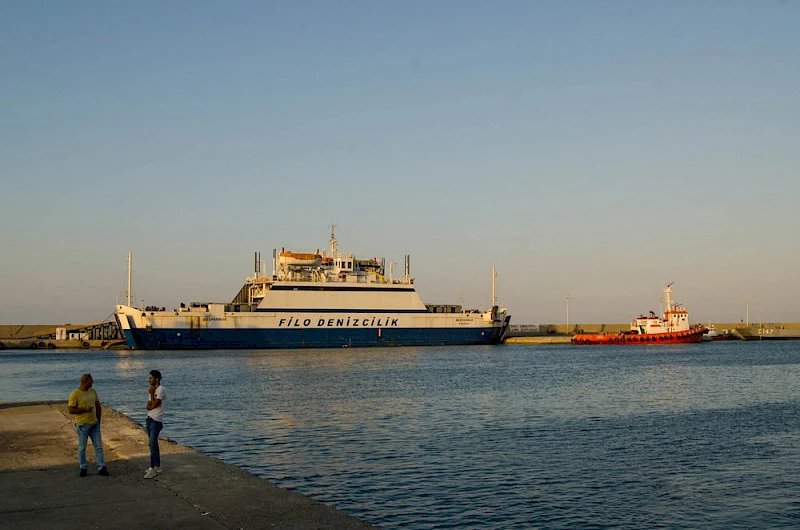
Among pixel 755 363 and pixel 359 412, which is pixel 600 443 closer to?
pixel 359 412

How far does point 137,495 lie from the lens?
997cm

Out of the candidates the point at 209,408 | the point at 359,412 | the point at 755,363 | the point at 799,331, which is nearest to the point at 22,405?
the point at 209,408

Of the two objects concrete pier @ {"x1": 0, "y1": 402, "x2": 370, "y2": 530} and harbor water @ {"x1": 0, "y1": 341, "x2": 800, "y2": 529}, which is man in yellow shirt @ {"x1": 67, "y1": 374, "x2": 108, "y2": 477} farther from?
harbor water @ {"x1": 0, "y1": 341, "x2": 800, "y2": 529}

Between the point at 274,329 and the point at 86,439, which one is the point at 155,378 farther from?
the point at 274,329

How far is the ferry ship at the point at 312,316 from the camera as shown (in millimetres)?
67125

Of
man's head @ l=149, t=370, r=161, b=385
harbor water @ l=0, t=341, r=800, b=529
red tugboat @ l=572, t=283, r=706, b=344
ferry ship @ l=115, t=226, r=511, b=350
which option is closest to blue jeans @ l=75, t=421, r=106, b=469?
man's head @ l=149, t=370, r=161, b=385

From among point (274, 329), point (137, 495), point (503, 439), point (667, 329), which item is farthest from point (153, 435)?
point (667, 329)

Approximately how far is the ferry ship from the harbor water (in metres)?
24.1

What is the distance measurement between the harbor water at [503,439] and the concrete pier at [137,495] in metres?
2.23

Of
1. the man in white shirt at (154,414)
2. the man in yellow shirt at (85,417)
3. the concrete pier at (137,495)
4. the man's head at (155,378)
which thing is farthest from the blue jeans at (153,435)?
the man in yellow shirt at (85,417)

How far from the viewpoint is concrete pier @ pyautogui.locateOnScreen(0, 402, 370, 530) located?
8.70 meters

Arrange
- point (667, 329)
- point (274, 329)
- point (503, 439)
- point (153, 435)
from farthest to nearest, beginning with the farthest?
point (667, 329), point (274, 329), point (503, 439), point (153, 435)

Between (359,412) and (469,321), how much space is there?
52597 millimetres

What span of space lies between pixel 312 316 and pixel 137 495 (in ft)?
196
